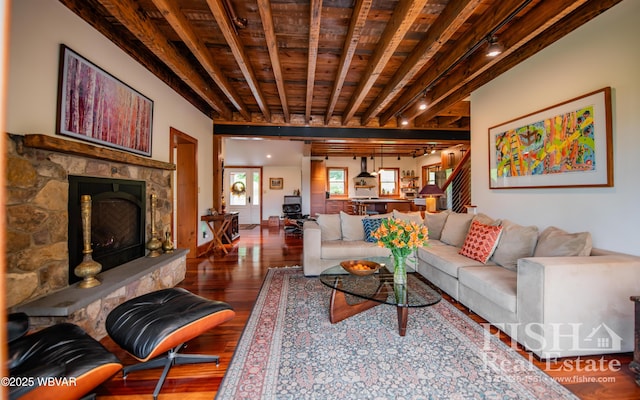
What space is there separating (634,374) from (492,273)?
896 millimetres

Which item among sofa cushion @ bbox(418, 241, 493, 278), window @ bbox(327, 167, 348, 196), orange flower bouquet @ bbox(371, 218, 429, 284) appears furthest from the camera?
window @ bbox(327, 167, 348, 196)

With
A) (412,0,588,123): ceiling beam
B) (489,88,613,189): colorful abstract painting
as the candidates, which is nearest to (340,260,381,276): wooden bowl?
→ (489,88,613,189): colorful abstract painting

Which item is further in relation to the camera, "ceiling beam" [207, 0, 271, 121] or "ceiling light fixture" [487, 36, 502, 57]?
"ceiling light fixture" [487, 36, 502, 57]

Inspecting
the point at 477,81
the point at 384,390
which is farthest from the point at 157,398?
the point at 477,81

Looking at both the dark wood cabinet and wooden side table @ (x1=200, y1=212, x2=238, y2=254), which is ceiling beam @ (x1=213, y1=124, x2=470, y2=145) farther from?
the dark wood cabinet

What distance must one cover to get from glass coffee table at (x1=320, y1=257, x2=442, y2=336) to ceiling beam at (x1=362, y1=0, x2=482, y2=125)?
2.22 meters

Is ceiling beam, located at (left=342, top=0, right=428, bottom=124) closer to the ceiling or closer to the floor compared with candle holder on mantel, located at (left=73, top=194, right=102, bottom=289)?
closer to the ceiling

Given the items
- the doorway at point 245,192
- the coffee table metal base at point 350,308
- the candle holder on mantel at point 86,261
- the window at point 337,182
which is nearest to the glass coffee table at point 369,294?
the coffee table metal base at point 350,308

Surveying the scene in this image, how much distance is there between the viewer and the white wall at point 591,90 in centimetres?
193

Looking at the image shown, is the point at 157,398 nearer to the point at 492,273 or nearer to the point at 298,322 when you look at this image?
the point at 298,322

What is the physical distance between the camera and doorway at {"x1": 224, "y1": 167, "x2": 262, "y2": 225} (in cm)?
932

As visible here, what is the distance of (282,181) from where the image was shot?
31.1ft

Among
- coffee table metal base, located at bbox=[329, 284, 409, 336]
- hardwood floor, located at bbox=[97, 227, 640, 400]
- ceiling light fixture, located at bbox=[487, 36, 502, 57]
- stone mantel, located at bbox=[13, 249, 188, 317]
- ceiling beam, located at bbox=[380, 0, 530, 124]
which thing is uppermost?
ceiling beam, located at bbox=[380, 0, 530, 124]

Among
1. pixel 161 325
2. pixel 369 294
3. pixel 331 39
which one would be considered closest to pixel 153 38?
pixel 331 39
